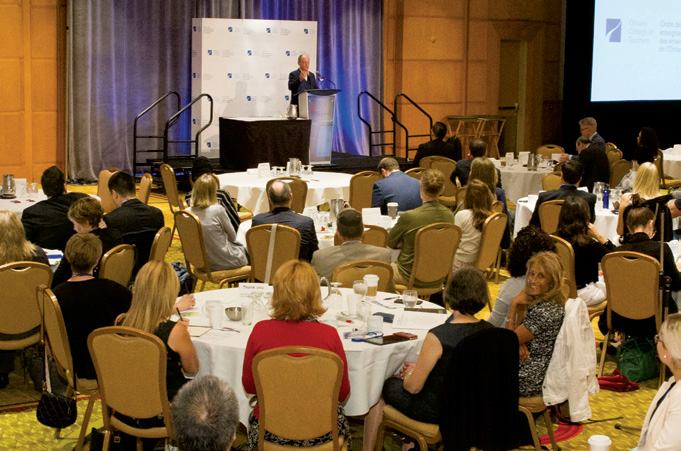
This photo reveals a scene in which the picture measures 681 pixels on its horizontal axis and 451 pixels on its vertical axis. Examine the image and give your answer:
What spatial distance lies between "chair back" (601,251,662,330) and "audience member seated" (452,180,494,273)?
151cm

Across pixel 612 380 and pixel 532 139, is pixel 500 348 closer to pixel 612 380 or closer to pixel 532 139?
pixel 612 380

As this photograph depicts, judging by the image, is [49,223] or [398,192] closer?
[49,223]

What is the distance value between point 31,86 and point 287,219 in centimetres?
887

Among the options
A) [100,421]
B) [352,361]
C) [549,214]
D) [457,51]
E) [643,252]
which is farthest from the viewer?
[457,51]

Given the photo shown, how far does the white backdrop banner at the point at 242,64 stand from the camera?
572 inches

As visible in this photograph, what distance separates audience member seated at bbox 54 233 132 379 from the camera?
171 inches

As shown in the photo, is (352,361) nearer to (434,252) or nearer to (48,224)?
(434,252)

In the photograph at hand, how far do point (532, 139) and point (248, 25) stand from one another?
6797 mm

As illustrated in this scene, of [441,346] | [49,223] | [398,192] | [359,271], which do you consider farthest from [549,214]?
[49,223]

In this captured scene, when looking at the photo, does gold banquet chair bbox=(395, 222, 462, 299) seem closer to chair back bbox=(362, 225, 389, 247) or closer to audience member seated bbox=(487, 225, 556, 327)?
chair back bbox=(362, 225, 389, 247)

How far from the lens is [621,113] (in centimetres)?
1659

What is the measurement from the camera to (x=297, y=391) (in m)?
3.62

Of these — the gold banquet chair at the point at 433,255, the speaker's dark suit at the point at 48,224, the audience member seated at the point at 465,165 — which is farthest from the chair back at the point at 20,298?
the audience member seated at the point at 465,165

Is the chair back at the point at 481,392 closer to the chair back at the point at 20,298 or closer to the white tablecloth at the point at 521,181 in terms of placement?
the chair back at the point at 20,298
